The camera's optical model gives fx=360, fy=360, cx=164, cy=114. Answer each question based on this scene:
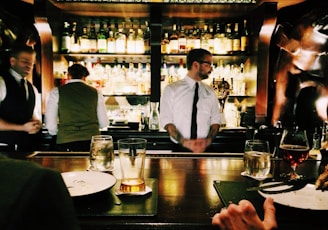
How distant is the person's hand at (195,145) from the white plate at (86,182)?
1.68m

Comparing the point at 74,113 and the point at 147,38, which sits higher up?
the point at 147,38

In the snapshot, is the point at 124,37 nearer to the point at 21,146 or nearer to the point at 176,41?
the point at 176,41

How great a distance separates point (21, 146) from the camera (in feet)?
11.1

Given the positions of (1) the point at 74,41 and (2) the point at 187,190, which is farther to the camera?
(1) the point at 74,41

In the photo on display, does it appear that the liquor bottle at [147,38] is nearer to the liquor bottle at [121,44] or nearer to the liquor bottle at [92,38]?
the liquor bottle at [121,44]

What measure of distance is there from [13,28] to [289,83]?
9.63 ft

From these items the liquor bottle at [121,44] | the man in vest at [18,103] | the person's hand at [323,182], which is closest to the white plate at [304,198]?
the person's hand at [323,182]

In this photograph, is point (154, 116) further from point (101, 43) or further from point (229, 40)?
point (229, 40)

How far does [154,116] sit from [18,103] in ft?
4.41

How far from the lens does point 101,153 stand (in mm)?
1405

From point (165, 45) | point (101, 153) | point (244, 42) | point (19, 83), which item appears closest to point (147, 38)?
point (165, 45)

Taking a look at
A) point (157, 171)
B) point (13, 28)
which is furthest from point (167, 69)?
point (157, 171)

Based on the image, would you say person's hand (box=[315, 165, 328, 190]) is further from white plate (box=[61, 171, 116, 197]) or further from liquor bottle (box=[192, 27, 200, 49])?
liquor bottle (box=[192, 27, 200, 49])

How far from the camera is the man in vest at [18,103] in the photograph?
3258mm
